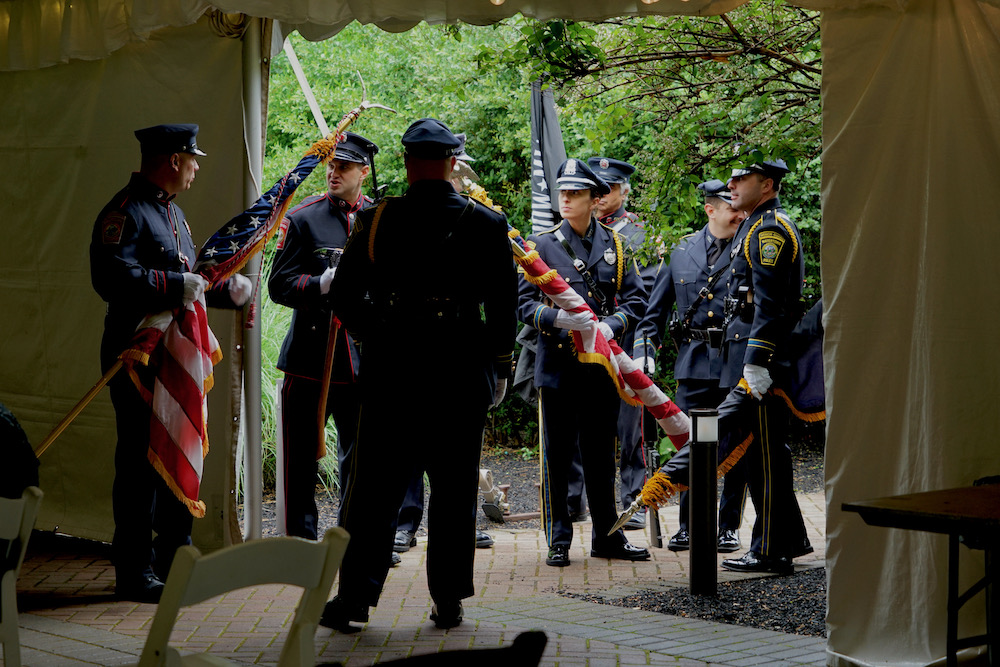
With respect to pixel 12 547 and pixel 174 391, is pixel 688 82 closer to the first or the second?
pixel 174 391

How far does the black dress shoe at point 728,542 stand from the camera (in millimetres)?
6785

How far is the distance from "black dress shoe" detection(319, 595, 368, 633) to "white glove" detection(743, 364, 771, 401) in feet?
7.47

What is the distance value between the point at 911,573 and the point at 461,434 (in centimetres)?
180

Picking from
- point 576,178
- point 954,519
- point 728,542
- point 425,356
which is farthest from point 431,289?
point 728,542

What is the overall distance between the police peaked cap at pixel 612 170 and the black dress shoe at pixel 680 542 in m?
2.34

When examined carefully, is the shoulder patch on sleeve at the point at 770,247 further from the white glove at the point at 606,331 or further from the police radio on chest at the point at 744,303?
the white glove at the point at 606,331

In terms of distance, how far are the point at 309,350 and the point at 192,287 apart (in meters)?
0.91

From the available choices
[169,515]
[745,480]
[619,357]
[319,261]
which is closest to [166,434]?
[169,515]

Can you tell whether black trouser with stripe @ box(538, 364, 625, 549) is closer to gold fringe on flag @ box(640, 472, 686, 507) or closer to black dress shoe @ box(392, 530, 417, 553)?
gold fringe on flag @ box(640, 472, 686, 507)

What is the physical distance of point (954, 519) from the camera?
304cm

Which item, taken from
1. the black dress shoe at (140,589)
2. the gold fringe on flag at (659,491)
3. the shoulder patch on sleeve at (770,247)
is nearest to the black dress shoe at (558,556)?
the gold fringe on flag at (659,491)

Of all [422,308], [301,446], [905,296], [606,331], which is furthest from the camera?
[606,331]

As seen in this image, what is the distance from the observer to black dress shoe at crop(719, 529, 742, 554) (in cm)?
679

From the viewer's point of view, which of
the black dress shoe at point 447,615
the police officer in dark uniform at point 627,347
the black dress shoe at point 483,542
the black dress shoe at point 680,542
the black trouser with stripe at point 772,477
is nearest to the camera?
the black dress shoe at point 447,615
